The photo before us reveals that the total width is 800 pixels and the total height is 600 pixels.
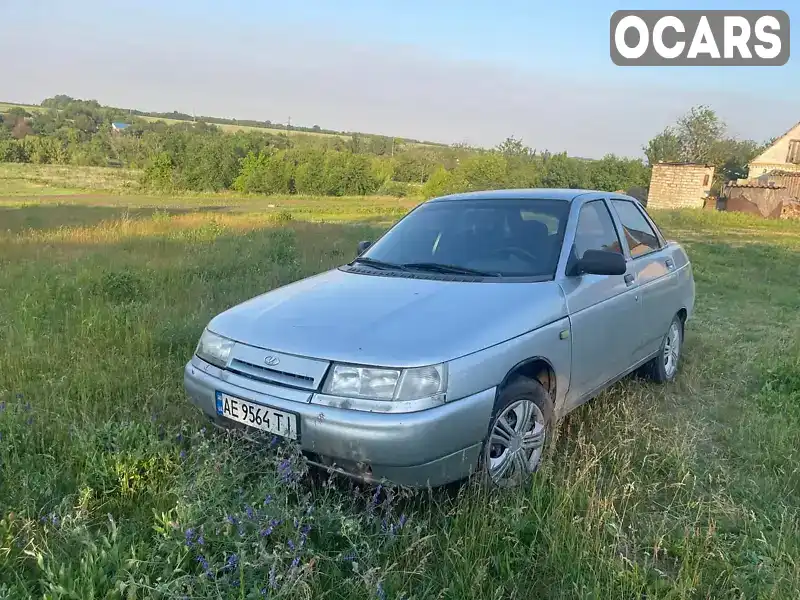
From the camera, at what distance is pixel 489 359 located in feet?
8.41

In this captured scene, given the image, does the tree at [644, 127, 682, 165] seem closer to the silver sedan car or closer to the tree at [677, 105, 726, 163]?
the tree at [677, 105, 726, 163]

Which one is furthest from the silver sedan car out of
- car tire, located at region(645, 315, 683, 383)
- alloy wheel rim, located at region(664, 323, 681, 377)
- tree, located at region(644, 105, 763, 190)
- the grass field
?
tree, located at region(644, 105, 763, 190)

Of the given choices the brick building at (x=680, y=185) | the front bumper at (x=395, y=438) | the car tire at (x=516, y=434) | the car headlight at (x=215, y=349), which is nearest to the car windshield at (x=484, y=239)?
the car tire at (x=516, y=434)

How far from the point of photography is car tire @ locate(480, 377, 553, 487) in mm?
2660

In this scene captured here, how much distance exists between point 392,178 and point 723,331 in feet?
246

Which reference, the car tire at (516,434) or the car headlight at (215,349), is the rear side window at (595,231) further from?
the car headlight at (215,349)

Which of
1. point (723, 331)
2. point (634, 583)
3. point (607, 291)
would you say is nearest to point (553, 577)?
point (634, 583)

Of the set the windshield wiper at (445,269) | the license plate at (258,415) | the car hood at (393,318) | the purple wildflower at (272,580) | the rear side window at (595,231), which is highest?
the rear side window at (595,231)

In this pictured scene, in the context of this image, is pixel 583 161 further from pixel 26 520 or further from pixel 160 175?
pixel 26 520

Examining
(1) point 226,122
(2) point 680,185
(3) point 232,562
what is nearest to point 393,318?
(3) point 232,562

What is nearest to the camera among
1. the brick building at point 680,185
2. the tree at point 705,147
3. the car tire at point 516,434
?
the car tire at point 516,434

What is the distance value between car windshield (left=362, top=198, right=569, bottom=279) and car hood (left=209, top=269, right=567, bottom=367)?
0.90 feet

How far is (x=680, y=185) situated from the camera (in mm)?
31594

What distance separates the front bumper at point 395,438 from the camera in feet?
7.55
